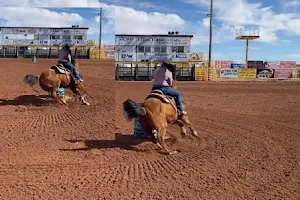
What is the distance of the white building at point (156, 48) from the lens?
1371 inches

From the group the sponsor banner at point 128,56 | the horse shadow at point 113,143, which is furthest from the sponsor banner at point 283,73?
the horse shadow at point 113,143

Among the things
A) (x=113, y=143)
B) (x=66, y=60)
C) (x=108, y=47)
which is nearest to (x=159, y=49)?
(x=66, y=60)

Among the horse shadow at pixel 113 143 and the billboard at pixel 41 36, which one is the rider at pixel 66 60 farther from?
the horse shadow at pixel 113 143

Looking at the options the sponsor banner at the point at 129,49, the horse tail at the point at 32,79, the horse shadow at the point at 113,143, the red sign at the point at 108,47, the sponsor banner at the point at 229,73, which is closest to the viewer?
the horse shadow at the point at 113,143

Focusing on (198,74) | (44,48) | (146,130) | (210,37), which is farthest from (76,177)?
(198,74)

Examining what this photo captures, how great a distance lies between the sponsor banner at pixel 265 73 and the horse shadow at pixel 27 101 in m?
30.3

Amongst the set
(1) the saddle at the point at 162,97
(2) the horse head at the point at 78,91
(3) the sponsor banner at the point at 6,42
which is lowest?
(2) the horse head at the point at 78,91

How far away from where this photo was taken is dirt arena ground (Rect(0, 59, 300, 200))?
5.84m

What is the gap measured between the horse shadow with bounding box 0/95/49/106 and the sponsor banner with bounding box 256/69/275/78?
99.3ft

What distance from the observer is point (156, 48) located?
3538cm

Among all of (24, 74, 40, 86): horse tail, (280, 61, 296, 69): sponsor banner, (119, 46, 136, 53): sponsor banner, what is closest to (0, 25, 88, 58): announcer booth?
(24, 74, 40, 86): horse tail

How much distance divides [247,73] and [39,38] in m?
31.5

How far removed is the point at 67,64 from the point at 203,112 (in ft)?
15.9

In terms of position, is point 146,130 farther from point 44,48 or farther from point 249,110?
point 249,110
